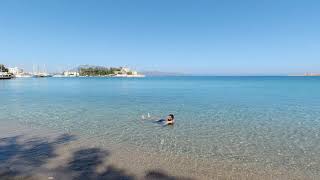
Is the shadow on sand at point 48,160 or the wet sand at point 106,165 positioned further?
the wet sand at point 106,165

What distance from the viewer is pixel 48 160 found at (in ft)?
43.2

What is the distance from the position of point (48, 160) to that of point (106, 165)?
264cm

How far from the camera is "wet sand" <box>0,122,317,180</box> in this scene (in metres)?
11.4

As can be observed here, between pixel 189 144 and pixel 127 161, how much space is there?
4.54 meters

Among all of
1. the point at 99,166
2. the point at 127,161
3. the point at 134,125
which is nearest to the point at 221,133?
the point at 134,125

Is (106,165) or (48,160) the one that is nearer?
(106,165)

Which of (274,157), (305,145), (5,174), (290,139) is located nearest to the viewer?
(5,174)

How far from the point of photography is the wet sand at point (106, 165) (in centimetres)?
1141

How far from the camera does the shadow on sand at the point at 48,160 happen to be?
11.2 m

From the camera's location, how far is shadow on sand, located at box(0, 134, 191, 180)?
36.8 ft

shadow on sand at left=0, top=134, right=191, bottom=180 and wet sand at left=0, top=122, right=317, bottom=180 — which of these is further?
wet sand at left=0, top=122, right=317, bottom=180

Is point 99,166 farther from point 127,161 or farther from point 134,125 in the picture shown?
point 134,125

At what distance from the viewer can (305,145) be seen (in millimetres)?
16250

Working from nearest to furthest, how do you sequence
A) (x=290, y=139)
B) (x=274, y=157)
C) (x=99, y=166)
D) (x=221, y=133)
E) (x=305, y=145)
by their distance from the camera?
(x=99, y=166), (x=274, y=157), (x=305, y=145), (x=290, y=139), (x=221, y=133)
